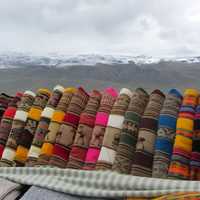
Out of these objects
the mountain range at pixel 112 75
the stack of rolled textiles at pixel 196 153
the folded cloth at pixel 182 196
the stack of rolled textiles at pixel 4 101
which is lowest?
the folded cloth at pixel 182 196

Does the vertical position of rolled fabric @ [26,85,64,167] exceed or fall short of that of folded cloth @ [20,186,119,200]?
it exceeds it

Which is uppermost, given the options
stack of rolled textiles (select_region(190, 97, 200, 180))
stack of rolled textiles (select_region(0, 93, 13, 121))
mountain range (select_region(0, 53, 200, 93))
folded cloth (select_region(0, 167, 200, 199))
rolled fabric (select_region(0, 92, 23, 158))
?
mountain range (select_region(0, 53, 200, 93))

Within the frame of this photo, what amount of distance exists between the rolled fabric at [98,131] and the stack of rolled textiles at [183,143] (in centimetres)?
20

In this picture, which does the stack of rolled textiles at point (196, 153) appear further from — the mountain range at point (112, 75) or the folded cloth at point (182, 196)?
the mountain range at point (112, 75)

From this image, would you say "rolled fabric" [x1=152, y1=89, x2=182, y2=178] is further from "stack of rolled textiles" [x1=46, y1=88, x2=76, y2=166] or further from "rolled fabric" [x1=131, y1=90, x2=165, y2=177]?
"stack of rolled textiles" [x1=46, y1=88, x2=76, y2=166]

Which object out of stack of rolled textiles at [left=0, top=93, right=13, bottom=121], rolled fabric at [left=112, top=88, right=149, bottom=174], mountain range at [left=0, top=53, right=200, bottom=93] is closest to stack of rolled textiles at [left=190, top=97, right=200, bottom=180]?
rolled fabric at [left=112, top=88, right=149, bottom=174]

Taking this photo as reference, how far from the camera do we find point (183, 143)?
1.12 meters

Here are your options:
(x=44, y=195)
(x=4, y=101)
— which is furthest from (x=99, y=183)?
(x=4, y=101)

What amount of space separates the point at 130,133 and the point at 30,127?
311 millimetres

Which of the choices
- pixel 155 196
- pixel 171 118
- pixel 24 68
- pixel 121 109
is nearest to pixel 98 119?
pixel 121 109

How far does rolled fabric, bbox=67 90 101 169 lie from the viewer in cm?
124

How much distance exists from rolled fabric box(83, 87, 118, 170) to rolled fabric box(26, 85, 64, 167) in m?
0.14

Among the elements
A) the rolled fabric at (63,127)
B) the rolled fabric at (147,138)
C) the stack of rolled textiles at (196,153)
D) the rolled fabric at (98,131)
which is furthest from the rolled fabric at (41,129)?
the stack of rolled textiles at (196,153)

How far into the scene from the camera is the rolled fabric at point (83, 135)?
1241 mm
